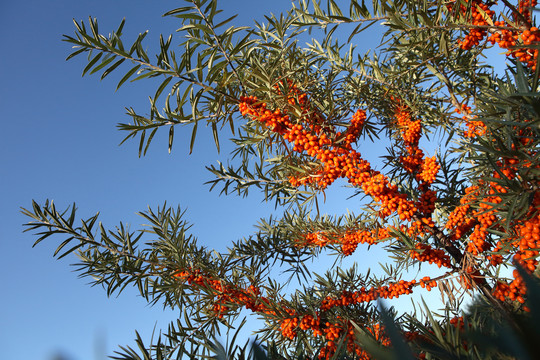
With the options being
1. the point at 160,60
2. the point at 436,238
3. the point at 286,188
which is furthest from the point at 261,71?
the point at 436,238

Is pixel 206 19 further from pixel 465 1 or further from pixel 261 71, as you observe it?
pixel 465 1

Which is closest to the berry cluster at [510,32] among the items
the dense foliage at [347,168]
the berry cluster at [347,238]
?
the dense foliage at [347,168]

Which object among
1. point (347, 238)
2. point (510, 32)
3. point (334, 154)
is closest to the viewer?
point (510, 32)

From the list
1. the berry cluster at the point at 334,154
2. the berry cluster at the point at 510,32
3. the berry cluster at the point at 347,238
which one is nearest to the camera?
the berry cluster at the point at 510,32

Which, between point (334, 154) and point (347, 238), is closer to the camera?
point (334, 154)

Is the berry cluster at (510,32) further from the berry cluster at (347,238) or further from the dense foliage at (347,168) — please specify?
the berry cluster at (347,238)

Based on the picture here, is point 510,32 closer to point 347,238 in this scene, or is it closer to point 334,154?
point 334,154

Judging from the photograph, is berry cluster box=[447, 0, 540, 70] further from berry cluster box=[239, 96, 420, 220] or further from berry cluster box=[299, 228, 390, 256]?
berry cluster box=[299, 228, 390, 256]

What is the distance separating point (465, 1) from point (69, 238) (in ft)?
8.40

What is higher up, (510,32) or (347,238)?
(510,32)

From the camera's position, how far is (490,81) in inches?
90.3

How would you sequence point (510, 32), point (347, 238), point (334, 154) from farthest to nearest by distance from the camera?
point (347, 238)
point (334, 154)
point (510, 32)

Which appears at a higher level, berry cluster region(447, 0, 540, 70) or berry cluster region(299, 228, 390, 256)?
berry cluster region(447, 0, 540, 70)

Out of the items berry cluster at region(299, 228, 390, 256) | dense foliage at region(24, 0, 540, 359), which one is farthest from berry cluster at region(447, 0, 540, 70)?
berry cluster at region(299, 228, 390, 256)
